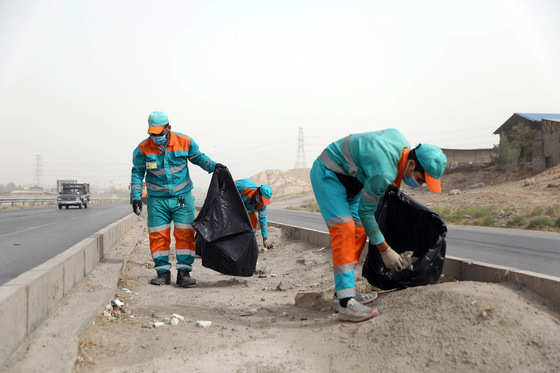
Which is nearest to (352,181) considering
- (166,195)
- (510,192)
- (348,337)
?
(348,337)

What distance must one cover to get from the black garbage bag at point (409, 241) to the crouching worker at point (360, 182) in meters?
0.24

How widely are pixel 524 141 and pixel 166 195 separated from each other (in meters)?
40.9

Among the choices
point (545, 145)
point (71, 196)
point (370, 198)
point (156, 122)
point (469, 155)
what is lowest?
point (71, 196)

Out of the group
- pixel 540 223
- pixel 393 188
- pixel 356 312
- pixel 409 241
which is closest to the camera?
pixel 356 312

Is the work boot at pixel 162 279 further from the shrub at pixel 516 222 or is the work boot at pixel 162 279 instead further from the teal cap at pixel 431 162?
the shrub at pixel 516 222

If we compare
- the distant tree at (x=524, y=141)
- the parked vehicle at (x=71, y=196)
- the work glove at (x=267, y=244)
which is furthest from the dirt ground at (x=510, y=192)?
the parked vehicle at (x=71, y=196)

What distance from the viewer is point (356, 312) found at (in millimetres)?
3500

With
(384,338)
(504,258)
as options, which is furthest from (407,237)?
(504,258)

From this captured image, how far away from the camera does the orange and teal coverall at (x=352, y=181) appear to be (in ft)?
11.3

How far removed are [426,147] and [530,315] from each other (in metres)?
1.35

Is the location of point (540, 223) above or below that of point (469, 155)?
below

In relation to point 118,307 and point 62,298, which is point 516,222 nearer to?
point 118,307

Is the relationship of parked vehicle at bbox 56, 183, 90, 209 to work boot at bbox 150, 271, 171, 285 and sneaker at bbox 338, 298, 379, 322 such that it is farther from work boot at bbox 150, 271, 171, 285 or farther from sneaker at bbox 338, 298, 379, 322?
sneaker at bbox 338, 298, 379, 322

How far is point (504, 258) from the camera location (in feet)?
27.3
